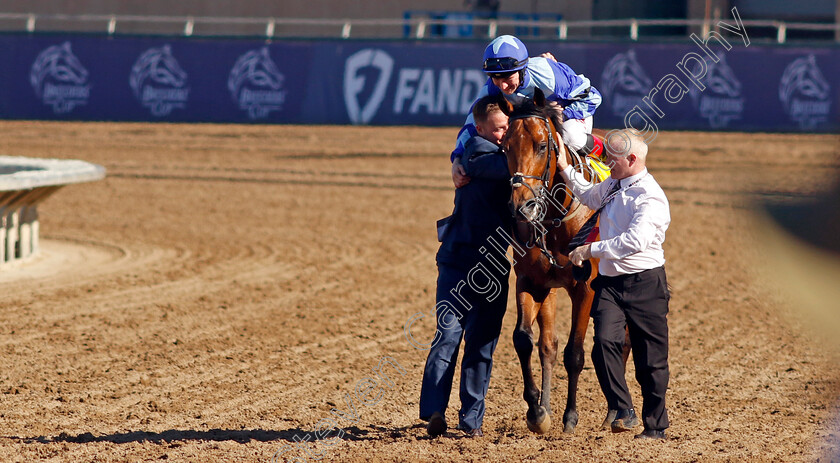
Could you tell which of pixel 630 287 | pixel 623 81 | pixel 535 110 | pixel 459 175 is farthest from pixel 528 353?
pixel 623 81

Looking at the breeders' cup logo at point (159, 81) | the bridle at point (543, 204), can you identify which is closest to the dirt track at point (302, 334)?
the bridle at point (543, 204)

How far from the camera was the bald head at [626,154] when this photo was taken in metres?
4.95

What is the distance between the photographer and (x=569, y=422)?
17.7 ft

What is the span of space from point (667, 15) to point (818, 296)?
31942 mm

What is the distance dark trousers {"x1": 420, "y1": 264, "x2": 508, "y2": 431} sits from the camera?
5266 millimetres

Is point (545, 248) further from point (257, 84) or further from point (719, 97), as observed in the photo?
point (257, 84)

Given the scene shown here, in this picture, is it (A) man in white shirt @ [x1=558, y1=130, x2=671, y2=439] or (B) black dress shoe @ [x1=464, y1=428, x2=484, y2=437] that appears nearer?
(A) man in white shirt @ [x1=558, y1=130, x2=671, y2=439]

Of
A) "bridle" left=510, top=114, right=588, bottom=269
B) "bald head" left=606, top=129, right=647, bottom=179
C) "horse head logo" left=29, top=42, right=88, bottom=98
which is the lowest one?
"bridle" left=510, top=114, right=588, bottom=269

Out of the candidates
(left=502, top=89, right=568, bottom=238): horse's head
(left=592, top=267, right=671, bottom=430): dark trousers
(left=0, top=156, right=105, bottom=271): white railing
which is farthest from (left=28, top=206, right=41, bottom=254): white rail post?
(left=592, top=267, right=671, bottom=430): dark trousers

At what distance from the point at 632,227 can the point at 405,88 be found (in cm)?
2008

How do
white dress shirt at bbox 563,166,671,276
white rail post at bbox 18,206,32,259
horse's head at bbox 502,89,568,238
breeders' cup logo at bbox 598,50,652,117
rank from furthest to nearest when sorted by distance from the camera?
breeders' cup logo at bbox 598,50,652,117
white rail post at bbox 18,206,32,259
white dress shirt at bbox 563,166,671,276
horse's head at bbox 502,89,568,238

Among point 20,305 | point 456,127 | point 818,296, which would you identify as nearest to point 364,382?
point 20,305

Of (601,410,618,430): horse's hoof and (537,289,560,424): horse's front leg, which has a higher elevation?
(537,289,560,424): horse's front leg

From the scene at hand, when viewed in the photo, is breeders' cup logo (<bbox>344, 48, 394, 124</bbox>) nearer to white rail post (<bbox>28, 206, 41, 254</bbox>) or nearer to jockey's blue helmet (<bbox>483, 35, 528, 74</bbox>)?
white rail post (<bbox>28, 206, 41, 254</bbox>)
